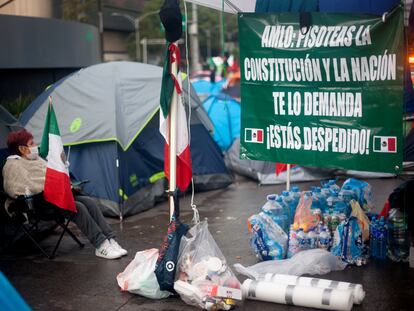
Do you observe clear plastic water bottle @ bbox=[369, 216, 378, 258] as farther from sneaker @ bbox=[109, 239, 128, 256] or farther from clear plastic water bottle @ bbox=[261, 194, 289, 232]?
sneaker @ bbox=[109, 239, 128, 256]

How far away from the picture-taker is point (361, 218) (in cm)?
638

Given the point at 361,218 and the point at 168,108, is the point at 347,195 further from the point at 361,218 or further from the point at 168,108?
the point at 168,108

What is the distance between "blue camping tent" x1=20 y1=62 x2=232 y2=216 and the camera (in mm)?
8695

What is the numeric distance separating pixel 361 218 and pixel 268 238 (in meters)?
0.96

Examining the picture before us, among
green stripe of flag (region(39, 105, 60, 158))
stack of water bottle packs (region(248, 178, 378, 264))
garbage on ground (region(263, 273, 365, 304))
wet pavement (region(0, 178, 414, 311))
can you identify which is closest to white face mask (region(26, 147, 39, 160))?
green stripe of flag (region(39, 105, 60, 158))

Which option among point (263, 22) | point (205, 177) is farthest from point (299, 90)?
point (205, 177)

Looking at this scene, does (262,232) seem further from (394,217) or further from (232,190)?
(232,190)

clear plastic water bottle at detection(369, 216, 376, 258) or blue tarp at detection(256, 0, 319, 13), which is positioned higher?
blue tarp at detection(256, 0, 319, 13)

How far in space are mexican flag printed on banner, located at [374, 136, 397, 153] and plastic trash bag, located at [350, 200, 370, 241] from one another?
0.99 meters

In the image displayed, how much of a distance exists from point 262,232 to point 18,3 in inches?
381

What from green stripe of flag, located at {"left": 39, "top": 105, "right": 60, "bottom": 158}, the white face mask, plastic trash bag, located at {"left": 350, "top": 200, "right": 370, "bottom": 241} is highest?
green stripe of flag, located at {"left": 39, "top": 105, "right": 60, "bottom": 158}

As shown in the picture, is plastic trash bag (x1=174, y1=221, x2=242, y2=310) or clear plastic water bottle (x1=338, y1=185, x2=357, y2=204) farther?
clear plastic water bottle (x1=338, y1=185, x2=357, y2=204)

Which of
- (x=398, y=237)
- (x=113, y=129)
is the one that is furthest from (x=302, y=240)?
(x=113, y=129)

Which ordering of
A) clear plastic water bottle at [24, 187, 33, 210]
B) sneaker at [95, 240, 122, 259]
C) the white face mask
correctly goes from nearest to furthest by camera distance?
clear plastic water bottle at [24, 187, 33, 210] → sneaker at [95, 240, 122, 259] → the white face mask
